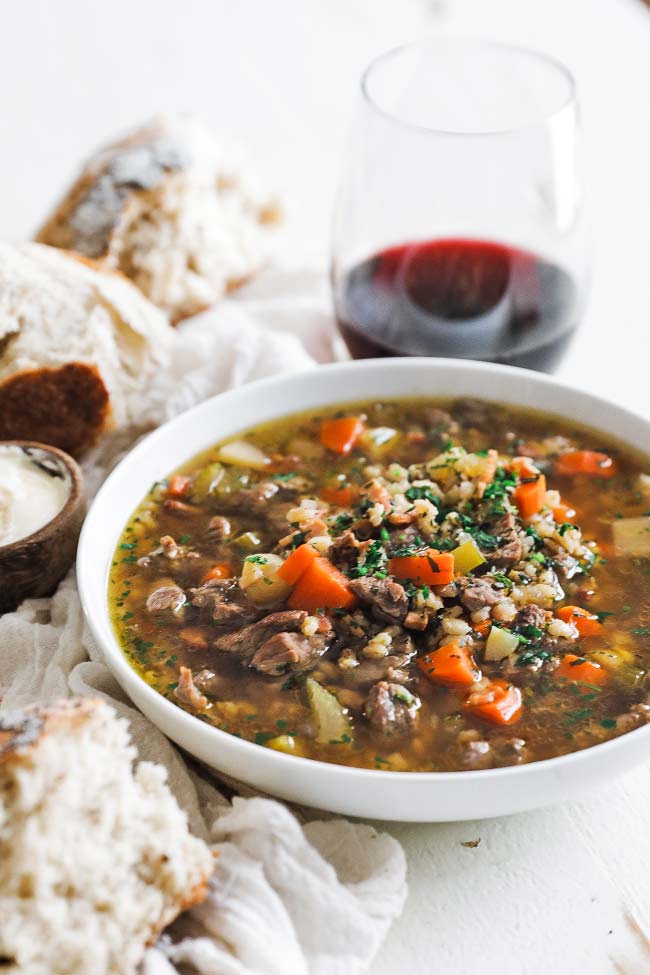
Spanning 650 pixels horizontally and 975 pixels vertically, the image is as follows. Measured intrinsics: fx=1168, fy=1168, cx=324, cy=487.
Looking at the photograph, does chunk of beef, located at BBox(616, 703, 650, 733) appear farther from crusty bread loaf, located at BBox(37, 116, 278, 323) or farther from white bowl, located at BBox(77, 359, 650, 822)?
crusty bread loaf, located at BBox(37, 116, 278, 323)

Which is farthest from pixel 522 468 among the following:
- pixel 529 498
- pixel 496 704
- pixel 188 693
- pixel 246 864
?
pixel 246 864

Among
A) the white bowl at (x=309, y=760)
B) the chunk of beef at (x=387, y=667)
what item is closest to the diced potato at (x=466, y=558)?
Answer: the chunk of beef at (x=387, y=667)

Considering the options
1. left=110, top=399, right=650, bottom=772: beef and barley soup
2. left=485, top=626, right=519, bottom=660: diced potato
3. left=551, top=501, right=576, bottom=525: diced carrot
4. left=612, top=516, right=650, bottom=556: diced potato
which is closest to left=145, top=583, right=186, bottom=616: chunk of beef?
left=110, top=399, right=650, bottom=772: beef and barley soup

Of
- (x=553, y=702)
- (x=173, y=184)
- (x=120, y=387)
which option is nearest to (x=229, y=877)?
(x=553, y=702)

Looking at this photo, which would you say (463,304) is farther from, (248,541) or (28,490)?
(28,490)

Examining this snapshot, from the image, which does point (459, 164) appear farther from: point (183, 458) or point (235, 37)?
point (235, 37)

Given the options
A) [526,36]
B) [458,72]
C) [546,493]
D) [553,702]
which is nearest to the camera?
[553,702]

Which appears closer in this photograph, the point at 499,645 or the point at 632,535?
the point at 499,645
